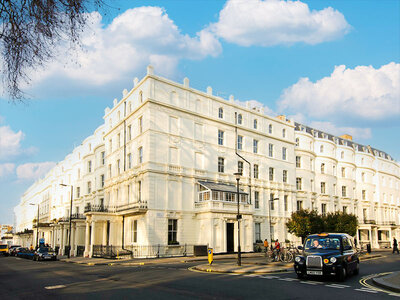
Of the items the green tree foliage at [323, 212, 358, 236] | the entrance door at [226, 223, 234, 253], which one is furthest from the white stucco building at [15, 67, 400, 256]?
the green tree foliage at [323, 212, 358, 236]

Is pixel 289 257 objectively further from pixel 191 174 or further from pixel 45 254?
pixel 45 254

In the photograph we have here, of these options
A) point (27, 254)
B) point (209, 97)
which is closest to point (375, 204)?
point (209, 97)

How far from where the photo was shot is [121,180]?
135 ft

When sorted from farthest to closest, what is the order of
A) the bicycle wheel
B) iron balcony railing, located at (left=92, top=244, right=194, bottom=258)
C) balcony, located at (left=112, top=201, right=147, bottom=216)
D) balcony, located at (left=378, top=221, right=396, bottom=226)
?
balcony, located at (left=378, top=221, right=396, bottom=226) → balcony, located at (left=112, top=201, right=147, bottom=216) → iron balcony railing, located at (left=92, top=244, right=194, bottom=258) → the bicycle wheel

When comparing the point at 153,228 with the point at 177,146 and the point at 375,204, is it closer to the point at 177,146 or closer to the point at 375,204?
the point at 177,146

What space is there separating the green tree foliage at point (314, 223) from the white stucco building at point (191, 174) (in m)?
3.46

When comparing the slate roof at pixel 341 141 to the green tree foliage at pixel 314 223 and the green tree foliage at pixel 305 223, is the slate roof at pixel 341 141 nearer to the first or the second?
the green tree foliage at pixel 314 223

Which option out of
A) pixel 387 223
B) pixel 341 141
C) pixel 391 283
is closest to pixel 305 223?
pixel 391 283

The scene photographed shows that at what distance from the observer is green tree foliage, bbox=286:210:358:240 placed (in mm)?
42075

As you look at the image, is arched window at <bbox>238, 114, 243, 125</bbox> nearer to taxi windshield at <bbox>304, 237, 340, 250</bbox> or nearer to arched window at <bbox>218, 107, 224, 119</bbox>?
arched window at <bbox>218, 107, 224, 119</bbox>

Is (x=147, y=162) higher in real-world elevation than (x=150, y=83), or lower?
lower

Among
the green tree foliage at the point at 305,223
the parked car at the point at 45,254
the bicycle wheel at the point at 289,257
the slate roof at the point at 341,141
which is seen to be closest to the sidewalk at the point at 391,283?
the bicycle wheel at the point at 289,257

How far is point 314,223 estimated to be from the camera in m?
42.7

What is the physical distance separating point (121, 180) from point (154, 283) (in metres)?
27.4
